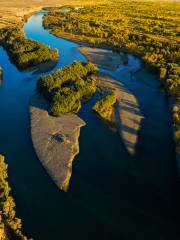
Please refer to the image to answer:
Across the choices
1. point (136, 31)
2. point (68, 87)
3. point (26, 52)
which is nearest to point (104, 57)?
point (26, 52)

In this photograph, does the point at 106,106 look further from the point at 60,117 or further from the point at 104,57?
the point at 104,57

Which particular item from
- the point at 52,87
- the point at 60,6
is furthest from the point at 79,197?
the point at 60,6

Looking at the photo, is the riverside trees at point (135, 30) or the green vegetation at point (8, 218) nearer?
the green vegetation at point (8, 218)

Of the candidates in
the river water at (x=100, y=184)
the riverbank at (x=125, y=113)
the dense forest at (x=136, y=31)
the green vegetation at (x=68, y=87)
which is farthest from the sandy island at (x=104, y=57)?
the river water at (x=100, y=184)

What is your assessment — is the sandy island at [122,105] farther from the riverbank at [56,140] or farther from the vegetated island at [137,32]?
the riverbank at [56,140]

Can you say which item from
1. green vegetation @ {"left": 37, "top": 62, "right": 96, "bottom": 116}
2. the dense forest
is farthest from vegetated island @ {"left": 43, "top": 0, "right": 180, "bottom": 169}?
green vegetation @ {"left": 37, "top": 62, "right": 96, "bottom": 116}
